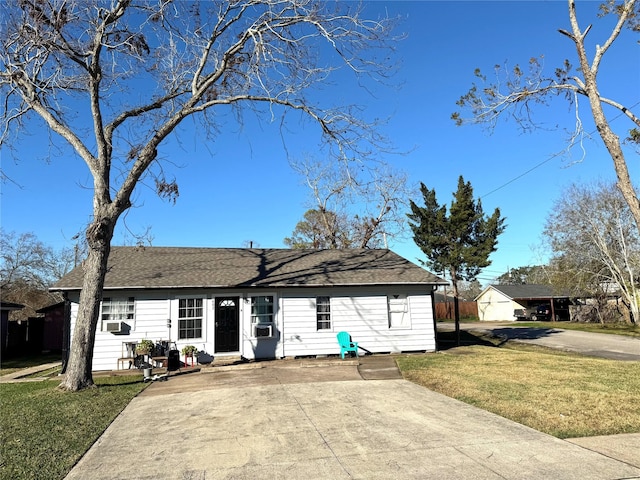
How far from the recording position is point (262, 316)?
46.3ft

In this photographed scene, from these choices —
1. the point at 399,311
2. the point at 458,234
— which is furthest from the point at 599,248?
the point at 399,311

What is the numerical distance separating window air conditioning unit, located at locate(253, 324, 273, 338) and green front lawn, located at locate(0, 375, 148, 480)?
427 centimetres

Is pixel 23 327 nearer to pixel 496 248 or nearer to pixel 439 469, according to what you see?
pixel 439 469

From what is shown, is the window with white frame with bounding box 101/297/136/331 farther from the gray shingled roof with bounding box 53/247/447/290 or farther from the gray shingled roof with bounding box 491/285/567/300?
the gray shingled roof with bounding box 491/285/567/300

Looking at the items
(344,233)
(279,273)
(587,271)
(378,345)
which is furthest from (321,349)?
(587,271)

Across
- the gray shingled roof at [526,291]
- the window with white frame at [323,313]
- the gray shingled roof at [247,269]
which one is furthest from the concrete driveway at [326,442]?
the gray shingled roof at [526,291]

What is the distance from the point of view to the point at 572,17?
9.17 m

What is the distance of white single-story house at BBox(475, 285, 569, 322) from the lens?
43.2m

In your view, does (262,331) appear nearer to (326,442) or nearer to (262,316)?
(262,316)

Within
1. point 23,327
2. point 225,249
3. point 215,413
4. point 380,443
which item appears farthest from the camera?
point 23,327

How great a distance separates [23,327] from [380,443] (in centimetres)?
2481

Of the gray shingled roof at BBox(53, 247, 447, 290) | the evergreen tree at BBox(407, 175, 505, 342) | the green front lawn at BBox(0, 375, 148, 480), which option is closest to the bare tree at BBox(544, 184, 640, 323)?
the evergreen tree at BBox(407, 175, 505, 342)

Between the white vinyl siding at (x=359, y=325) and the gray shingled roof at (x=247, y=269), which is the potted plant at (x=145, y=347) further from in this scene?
the white vinyl siding at (x=359, y=325)

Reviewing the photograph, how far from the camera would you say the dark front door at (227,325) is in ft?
44.9
